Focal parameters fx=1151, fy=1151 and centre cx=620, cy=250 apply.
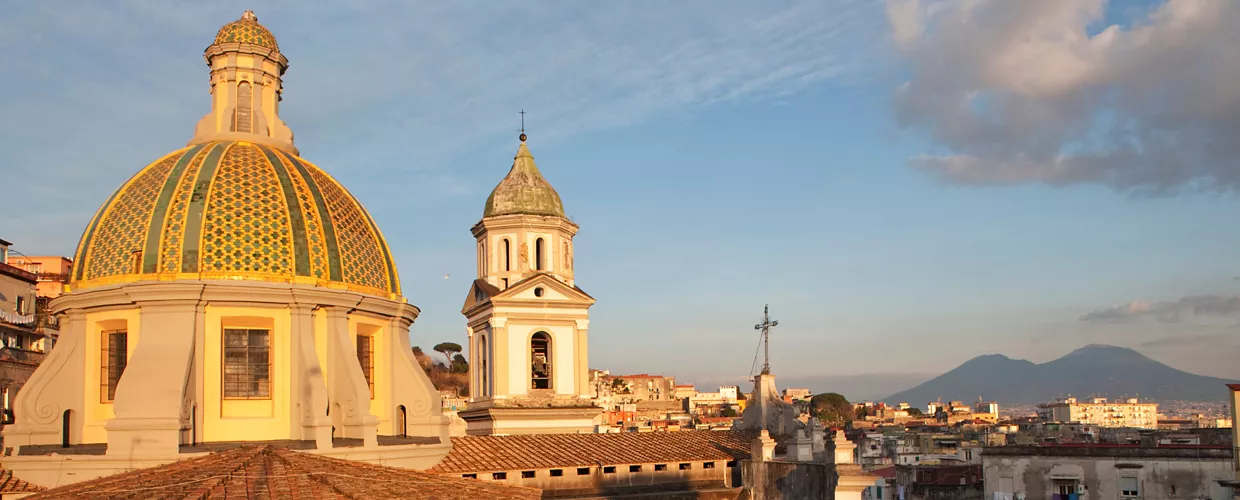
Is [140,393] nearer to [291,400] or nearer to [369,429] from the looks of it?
[291,400]

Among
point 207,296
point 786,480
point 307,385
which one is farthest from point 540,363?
point 207,296

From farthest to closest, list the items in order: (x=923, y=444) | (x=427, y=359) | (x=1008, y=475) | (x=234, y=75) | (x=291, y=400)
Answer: (x=427, y=359) → (x=923, y=444) → (x=1008, y=475) → (x=234, y=75) → (x=291, y=400)

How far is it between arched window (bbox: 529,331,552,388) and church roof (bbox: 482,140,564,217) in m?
3.66

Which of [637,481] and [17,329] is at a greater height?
[17,329]

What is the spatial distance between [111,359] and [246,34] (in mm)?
7260

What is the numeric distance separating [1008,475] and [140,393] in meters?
26.6

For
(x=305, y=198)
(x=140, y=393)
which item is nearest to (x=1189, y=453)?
(x=305, y=198)

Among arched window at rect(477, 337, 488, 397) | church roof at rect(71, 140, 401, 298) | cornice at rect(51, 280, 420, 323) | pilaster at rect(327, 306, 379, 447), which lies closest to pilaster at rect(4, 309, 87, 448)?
cornice at rect(51, 280, 420, 323)

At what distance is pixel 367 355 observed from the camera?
2298 cm

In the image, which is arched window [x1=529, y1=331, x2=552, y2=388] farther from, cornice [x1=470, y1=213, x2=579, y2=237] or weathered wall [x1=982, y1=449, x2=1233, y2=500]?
weathered wall [x1=982, y1=449, x2=1233, y2=500]

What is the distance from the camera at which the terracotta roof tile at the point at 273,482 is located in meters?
14.6

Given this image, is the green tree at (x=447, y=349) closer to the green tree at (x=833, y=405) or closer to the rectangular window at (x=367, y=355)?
the green tree at (x=833, y=405)

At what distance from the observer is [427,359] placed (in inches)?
4648

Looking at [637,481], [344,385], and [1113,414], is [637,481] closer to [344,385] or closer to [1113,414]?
[344,385]
